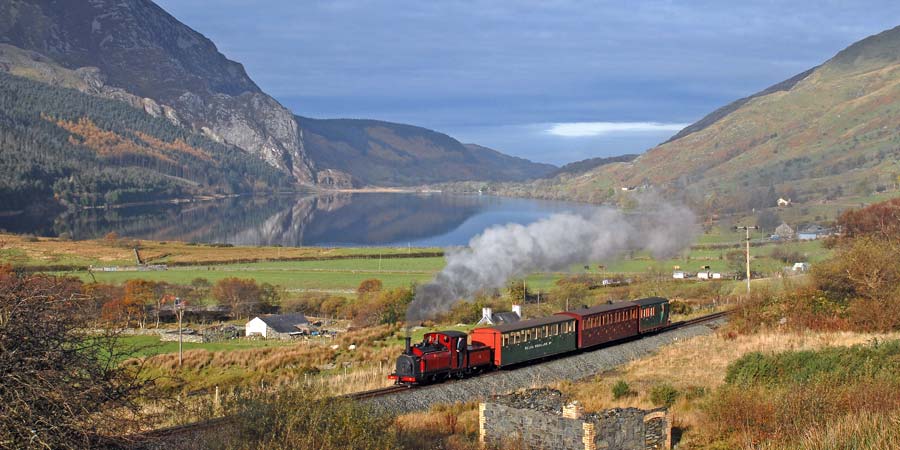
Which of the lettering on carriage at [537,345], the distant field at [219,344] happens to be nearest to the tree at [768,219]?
the distant field at [219,344]

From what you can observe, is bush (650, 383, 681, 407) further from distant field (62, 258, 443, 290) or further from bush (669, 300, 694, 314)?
distant field (62, 258, 443, 290)

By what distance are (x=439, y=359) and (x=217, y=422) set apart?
43.0 feet

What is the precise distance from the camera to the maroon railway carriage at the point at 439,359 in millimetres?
30469

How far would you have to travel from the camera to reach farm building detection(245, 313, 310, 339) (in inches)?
2677

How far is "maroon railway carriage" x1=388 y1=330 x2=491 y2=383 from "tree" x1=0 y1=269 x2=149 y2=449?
18.7 metres

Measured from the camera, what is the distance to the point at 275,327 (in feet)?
225

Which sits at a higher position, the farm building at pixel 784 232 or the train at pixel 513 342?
the farm building at pixel 784 232

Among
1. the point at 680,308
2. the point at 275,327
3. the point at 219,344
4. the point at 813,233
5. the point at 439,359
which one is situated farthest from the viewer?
the point at 813,233

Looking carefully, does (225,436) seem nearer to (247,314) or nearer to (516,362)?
(516,362)

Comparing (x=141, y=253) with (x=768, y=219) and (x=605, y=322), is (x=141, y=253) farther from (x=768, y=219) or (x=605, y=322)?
(x=605, y=322)

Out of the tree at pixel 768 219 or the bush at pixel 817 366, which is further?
the tree at pixel 768 219

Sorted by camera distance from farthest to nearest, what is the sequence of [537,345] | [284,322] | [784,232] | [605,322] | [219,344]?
[784,232] → [284,322] → [219,344] → [605,322] → [537,345]

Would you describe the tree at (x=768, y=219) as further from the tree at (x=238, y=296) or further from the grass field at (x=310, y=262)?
the tree at (x=238, y=296)

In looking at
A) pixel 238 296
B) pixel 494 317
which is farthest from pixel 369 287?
pixel 494 317
